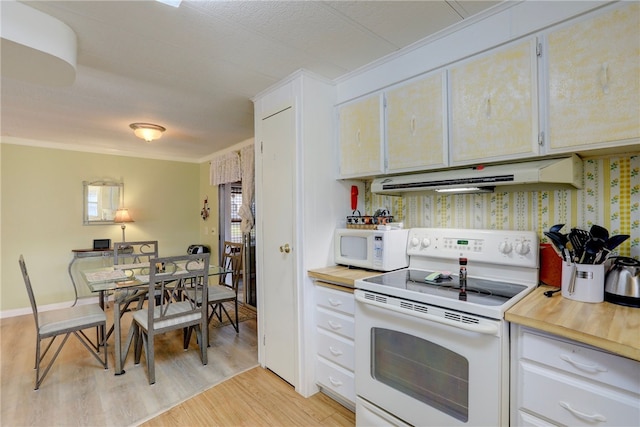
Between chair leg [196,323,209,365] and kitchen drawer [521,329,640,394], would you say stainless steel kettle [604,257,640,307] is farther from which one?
chair leg [196,323,209,365]

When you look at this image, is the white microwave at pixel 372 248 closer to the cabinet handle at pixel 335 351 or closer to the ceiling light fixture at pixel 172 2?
the cabinet handle at pixel 335 351

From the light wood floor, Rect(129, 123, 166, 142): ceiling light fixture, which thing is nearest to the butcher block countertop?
the light wood floor

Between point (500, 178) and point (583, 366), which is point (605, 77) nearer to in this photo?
point (500, 178)

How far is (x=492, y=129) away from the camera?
157 centimetres

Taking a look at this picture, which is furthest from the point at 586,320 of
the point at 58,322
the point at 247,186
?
the point at 247,186

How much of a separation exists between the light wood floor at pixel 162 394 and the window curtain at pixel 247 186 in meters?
1.63

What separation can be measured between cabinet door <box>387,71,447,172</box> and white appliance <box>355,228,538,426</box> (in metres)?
0.48

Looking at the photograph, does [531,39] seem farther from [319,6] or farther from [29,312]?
[29,312]

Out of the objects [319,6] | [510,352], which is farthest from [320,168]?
[510,352]

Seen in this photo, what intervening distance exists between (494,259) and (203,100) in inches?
100

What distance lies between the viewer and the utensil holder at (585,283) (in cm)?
133

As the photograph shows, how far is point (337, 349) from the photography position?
2008 mm

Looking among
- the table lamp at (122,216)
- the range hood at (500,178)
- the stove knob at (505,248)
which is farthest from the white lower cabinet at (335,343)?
the table lamp at (122,216)

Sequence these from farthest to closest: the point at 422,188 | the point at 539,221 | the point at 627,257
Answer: the point at 422,188 → the point at 539,221 → the point at 627,257
